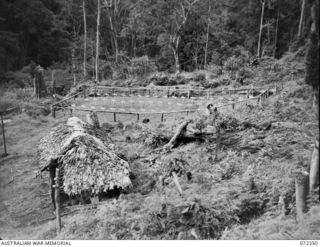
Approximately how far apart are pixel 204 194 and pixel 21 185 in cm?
426

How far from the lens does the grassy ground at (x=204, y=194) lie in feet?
16.0

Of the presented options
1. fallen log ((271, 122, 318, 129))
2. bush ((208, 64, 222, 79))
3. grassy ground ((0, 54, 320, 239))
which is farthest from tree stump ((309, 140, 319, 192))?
bush ((208, 64, 222, 79))

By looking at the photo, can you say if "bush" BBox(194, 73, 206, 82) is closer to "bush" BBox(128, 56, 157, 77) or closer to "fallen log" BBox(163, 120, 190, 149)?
"bush" BBox(128, 56, 157, 77)

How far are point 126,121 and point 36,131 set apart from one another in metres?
2.96

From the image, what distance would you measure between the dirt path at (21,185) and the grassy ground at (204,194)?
0.07 ft

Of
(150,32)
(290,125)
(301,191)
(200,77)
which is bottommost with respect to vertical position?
(301,191)

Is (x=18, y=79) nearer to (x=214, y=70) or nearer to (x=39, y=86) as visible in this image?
(x=39, y=86)

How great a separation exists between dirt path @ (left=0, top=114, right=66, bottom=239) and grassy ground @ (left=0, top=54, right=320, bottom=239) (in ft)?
0.07

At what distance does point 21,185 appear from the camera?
7328mm

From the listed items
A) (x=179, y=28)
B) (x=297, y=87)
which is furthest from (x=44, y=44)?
(x=297, y=87)

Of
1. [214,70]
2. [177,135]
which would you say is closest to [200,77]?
[214,70]

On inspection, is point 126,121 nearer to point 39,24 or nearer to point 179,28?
point 179,28

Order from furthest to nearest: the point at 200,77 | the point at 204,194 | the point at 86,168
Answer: the point at 200,77
the point at 86,168
the point at 204,194

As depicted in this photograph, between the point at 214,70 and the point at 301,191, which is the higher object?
the point at 214,70
